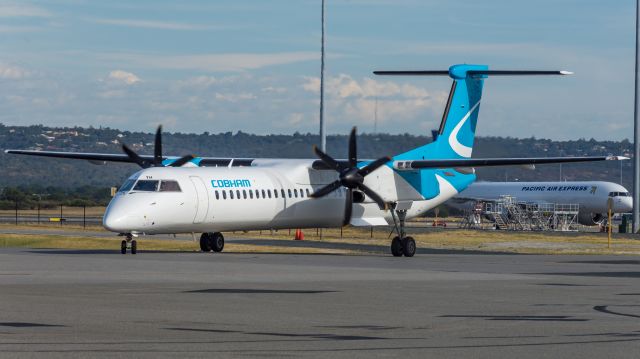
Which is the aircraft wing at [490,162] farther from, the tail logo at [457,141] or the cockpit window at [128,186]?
the cockpit window at [128,186]

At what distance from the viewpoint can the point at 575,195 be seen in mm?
90812

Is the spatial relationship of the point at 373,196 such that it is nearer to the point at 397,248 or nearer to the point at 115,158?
the point at 397,248

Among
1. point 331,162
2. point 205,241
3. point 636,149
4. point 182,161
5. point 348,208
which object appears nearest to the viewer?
point 205,241

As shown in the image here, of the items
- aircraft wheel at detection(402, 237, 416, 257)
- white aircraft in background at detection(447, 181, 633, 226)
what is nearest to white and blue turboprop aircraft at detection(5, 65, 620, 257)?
aircraft wheel at detection(402, 237, 416, 257)

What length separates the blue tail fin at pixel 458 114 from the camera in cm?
4403

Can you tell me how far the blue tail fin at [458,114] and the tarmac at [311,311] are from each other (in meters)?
12.9

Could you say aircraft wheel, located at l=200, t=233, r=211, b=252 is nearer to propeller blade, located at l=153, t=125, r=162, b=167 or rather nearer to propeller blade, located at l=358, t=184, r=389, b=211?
propeller blade, located at l=153, t=125, r=162, b=167

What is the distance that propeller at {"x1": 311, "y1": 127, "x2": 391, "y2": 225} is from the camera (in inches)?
1615

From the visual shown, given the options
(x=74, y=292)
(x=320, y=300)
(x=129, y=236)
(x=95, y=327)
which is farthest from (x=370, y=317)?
(x=129, y=236)

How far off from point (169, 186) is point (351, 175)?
722 cm

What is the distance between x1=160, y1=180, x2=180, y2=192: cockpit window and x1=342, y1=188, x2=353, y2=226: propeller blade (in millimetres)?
7279

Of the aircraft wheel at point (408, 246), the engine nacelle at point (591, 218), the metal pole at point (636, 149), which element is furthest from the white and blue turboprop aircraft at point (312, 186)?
the engine nacelle at point (591, 218)

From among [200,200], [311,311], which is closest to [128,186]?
[200,200]

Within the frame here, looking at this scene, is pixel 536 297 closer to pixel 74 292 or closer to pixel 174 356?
pixel 74 292
